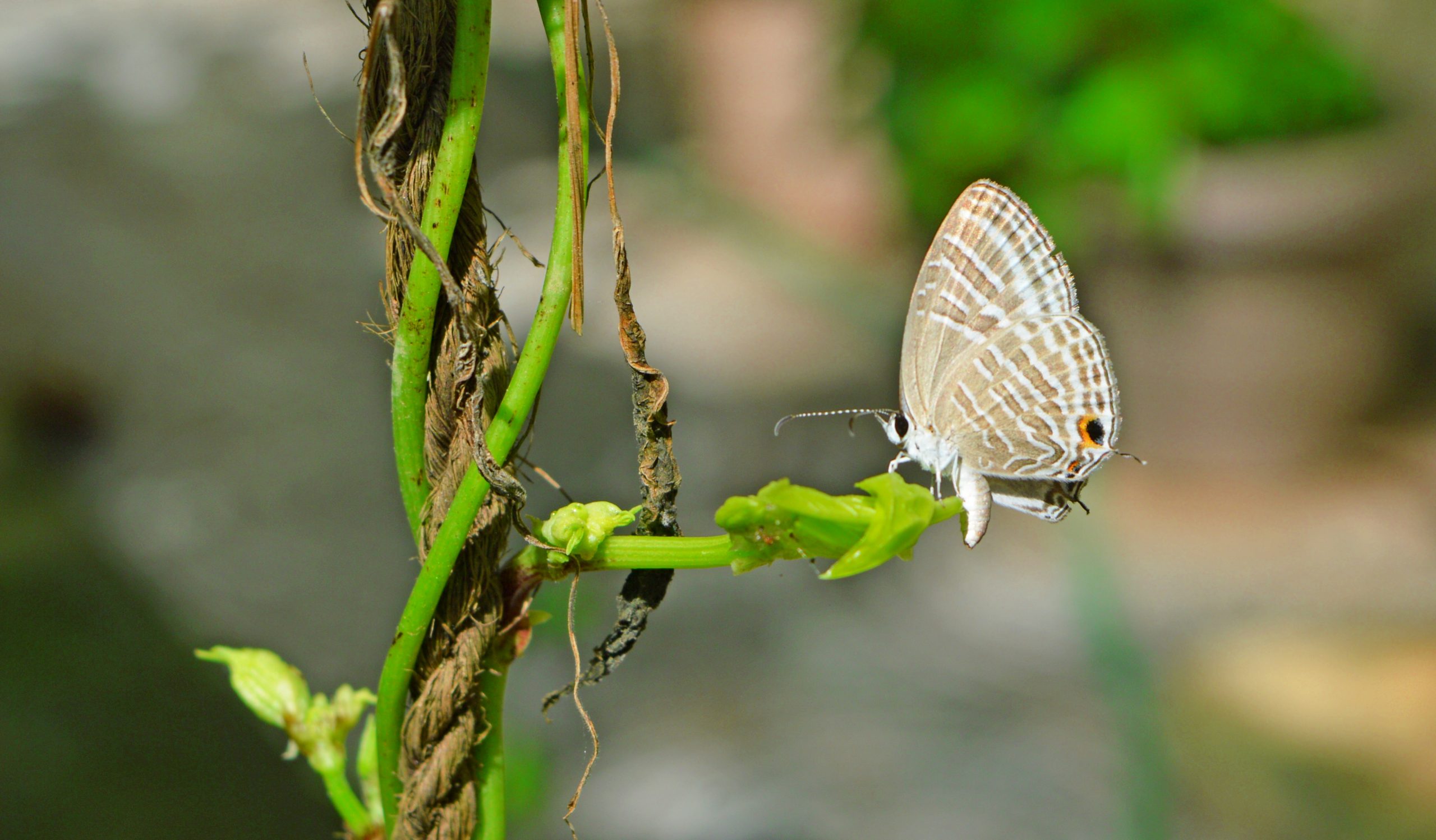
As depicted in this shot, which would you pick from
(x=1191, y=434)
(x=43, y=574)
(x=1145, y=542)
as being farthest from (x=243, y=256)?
(x=1191, y=434)

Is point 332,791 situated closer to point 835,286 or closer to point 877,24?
point 877,24

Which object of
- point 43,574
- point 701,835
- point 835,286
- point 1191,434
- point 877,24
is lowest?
point 701,835

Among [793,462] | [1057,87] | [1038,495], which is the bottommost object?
[793,462]

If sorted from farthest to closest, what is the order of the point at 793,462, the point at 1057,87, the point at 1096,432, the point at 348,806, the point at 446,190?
the point at 793,462
the point at 1057,87
the point at 1096,432
the point at 348,806
the point at 446,190

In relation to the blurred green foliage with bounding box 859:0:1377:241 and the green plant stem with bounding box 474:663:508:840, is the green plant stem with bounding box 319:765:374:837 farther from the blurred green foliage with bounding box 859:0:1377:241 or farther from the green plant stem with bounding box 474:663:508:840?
the blurred green foliage with bounding box 859:0:1377:241

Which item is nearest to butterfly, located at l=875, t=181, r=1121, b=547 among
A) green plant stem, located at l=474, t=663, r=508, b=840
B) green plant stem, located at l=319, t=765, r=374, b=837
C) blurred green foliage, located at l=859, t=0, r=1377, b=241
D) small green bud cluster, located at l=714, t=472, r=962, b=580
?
small green bud cluster, located at l=714, t=472, r=962, b=580

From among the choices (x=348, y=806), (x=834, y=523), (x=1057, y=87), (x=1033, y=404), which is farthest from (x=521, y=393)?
(x=1057, y=87)

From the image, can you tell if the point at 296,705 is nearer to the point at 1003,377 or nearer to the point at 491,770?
the point at 491,770
